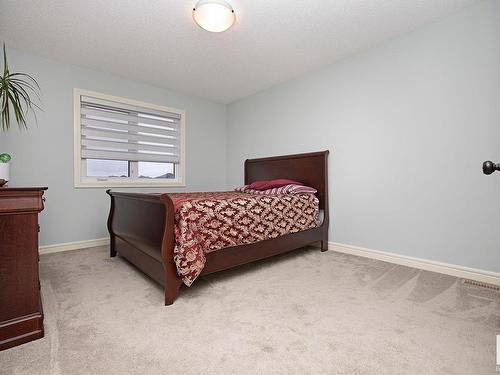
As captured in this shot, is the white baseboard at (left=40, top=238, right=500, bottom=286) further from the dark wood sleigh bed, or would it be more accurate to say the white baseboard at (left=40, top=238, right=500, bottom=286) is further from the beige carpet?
the dark wood sleigh bed

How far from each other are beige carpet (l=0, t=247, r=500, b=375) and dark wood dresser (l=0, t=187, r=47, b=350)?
0.09 m

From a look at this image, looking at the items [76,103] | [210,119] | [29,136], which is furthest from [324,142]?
[29,136]

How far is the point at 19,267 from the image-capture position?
4.10 feet

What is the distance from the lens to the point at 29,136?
8.99ft

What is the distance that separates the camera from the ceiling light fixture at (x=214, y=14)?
1.88m

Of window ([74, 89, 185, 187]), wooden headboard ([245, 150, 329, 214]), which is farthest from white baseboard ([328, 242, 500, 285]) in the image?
window ([74, 89, 185, 187])

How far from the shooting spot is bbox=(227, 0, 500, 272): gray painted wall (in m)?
1.99

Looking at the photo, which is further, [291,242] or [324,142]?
[324,142]

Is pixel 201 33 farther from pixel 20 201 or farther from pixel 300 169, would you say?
pixel 20 201

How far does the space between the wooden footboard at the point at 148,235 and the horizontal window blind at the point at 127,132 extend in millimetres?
973

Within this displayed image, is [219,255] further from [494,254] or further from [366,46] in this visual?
[366,46]

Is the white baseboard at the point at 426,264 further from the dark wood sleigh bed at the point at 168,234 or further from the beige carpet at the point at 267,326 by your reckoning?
the dark wood sleigh bed at the point at 168,234

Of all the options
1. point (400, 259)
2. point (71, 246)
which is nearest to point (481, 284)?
point (400, 259)

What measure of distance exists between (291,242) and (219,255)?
927mm
